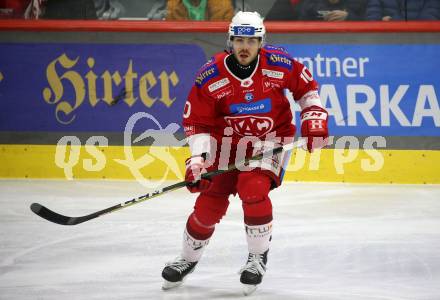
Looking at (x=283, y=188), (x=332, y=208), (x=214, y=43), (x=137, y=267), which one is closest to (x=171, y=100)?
(x=214, y=43)

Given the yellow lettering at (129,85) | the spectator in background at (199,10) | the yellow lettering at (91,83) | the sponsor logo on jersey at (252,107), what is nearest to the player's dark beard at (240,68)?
the sponsor logo on jersey at (252,107)

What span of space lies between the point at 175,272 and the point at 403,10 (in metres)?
3.72

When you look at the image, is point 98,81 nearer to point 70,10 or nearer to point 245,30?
point 70,10

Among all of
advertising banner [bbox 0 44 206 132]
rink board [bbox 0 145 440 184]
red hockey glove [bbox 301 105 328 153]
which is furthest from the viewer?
advertising banner [bbox 0 44 206 132]

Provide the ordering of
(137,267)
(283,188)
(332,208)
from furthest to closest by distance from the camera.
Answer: (283,188)
(332,208)
(137,267)

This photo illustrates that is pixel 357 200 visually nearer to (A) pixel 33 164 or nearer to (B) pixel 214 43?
(B) pixel 214 43

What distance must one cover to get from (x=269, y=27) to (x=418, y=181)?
169 cm

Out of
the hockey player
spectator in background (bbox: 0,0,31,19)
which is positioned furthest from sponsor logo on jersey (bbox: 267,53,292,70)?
spectator in background (bbox: 0,0,31,19)

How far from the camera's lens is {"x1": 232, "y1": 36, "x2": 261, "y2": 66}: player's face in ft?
13.9

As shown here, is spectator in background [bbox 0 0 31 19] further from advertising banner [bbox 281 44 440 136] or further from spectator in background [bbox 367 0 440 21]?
spectator in background [bbox 367 0 440 21]

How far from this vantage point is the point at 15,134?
738cm

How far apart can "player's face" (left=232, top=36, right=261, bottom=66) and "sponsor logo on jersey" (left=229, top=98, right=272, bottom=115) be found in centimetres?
21

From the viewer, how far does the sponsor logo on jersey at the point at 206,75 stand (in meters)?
4.30

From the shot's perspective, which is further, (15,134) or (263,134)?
(15,134)
